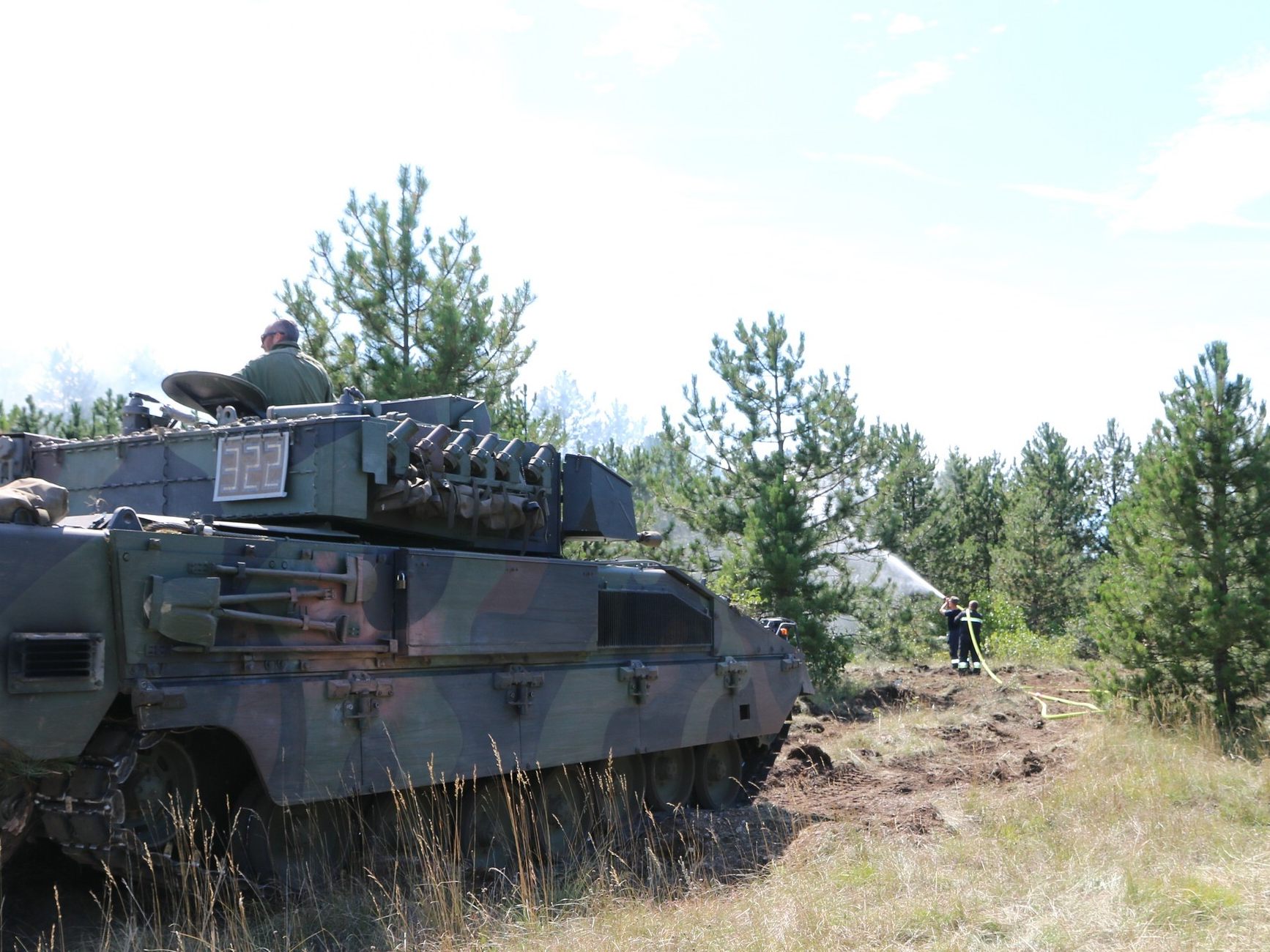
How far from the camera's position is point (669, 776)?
1022 centimetres

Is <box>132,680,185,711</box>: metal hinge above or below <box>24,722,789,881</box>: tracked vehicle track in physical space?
above

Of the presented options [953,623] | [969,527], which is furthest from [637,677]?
[969,527]

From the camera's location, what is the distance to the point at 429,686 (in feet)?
24.0

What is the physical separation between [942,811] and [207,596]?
6.15 meters

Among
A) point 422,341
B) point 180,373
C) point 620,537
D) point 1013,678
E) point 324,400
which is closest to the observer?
point 180,373

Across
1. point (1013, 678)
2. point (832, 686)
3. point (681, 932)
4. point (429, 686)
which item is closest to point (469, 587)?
point (429, 686)

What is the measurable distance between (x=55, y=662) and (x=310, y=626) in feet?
4.74

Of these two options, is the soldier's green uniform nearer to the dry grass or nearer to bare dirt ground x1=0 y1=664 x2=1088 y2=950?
the dry grass

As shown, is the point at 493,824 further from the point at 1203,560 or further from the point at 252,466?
the point at 1203,560

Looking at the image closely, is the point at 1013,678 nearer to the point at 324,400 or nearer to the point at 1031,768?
the point at 1031,768

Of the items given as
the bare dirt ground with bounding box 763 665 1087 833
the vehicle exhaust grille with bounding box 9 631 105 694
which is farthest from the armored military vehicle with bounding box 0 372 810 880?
the bare dirt ground with bounding box 763 665 1087 833

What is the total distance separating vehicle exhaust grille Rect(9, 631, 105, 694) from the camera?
523cm

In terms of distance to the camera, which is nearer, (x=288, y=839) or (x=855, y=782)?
(x=288, y=839)

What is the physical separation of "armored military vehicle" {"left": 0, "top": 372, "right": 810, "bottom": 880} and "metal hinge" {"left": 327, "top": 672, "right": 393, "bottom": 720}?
1cm
